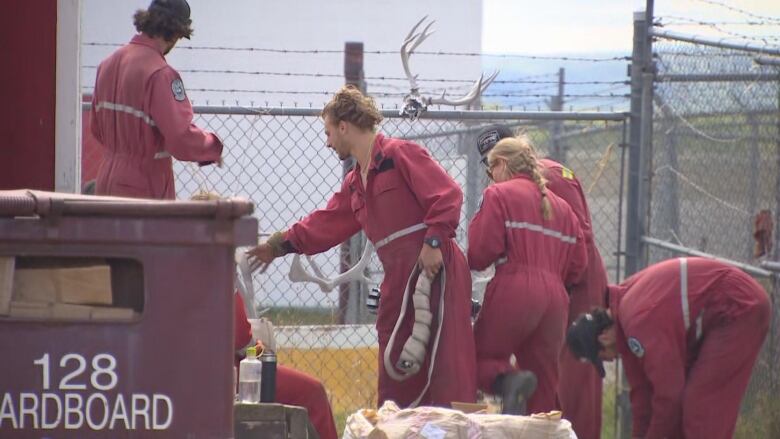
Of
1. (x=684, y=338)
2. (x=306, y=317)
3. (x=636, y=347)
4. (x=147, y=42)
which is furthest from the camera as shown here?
(x=306, y=317)

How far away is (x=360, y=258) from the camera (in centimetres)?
810

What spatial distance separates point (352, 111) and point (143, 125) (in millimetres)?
1033

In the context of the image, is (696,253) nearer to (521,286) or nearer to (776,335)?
(776,335)

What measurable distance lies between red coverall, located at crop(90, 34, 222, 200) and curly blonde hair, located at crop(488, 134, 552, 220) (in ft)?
5.08

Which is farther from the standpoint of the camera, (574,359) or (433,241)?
(574,359)

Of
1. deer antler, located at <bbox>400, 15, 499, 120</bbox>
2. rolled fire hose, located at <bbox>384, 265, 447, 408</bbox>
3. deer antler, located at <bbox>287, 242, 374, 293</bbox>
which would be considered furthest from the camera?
deer antler, located at <bbox>287, 242, 374, 293</bbox>

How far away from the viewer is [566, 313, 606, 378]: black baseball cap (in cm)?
586

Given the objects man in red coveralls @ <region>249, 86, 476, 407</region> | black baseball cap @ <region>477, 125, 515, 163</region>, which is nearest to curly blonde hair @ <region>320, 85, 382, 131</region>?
man in red coveralls @ <region>249, 86, 476, 407</region>

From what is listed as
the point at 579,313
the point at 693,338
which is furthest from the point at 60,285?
the point at 579,313

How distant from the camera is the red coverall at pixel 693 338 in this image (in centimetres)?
583

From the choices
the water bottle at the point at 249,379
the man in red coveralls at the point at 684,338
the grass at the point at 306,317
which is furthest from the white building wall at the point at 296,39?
the water bottle at the point at 249,379

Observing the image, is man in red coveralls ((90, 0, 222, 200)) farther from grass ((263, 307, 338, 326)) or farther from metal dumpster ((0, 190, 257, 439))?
grass ((263, 307, 338, 326))

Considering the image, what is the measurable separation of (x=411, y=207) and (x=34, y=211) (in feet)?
10.2

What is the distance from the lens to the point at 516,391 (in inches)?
247
